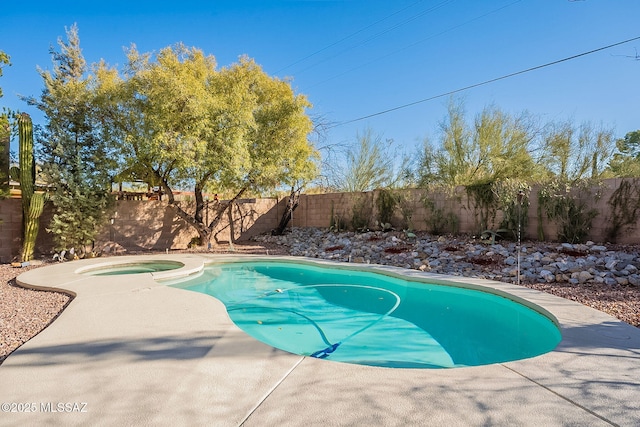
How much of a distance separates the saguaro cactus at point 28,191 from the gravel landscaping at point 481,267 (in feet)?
2.48

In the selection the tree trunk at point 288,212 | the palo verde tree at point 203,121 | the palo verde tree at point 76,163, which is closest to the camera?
the palo verde tree at point 203,121

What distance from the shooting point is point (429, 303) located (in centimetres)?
533

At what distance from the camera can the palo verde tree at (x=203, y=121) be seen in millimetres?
8242

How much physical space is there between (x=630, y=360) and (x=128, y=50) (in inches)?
431

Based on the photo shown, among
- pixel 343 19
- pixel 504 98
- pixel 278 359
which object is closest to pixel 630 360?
pixel 278 359

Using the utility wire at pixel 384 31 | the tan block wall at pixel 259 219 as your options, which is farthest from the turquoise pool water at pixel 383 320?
the utility wire at pixel 384 31

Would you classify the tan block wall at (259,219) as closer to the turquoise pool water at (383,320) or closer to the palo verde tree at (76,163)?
the palo verde tree at (76,163)

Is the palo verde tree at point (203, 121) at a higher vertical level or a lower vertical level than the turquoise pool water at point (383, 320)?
higher

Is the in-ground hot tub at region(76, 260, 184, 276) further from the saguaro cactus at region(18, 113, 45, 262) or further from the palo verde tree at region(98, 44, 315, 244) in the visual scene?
the palo verde tree at region(98, 44, 315, 244)

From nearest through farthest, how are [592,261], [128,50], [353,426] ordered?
[353,426] → [592,261] → [128,50]

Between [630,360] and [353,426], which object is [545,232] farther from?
[353,426]

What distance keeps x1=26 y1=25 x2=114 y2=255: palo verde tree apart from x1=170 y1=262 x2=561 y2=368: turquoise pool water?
13.0ft

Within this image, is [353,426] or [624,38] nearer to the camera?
[353,426]

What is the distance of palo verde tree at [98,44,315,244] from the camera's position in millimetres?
8242
